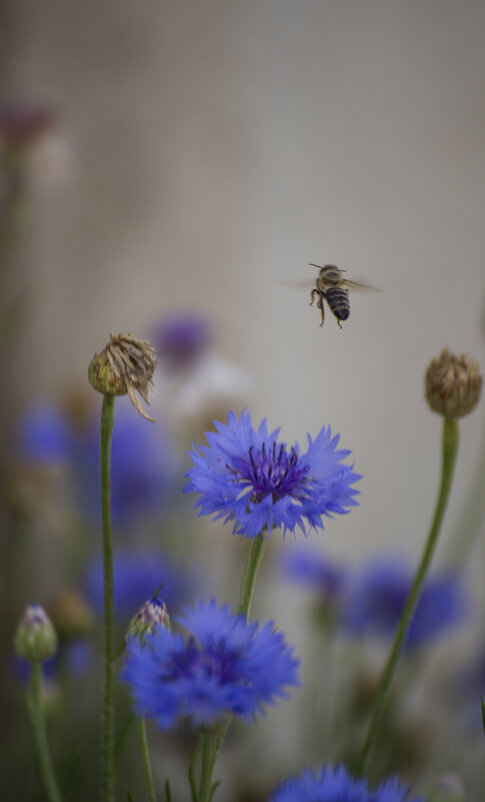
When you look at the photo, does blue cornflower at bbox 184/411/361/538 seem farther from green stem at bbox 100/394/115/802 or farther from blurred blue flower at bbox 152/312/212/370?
blurred blue flower at bbox 152/312/212/370

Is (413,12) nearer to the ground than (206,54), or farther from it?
nearer to the ground

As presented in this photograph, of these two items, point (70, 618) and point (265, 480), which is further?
point (70, 618)

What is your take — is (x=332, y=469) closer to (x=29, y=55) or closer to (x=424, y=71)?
(x=424, y=71)

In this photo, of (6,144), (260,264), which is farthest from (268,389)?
(6,144)

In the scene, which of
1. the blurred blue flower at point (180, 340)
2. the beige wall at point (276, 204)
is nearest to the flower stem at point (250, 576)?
the blurred blue flower at point (180, 340)

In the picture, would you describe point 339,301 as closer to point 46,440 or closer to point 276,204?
point 46,440

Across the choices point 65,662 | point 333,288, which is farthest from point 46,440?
point 333,288
